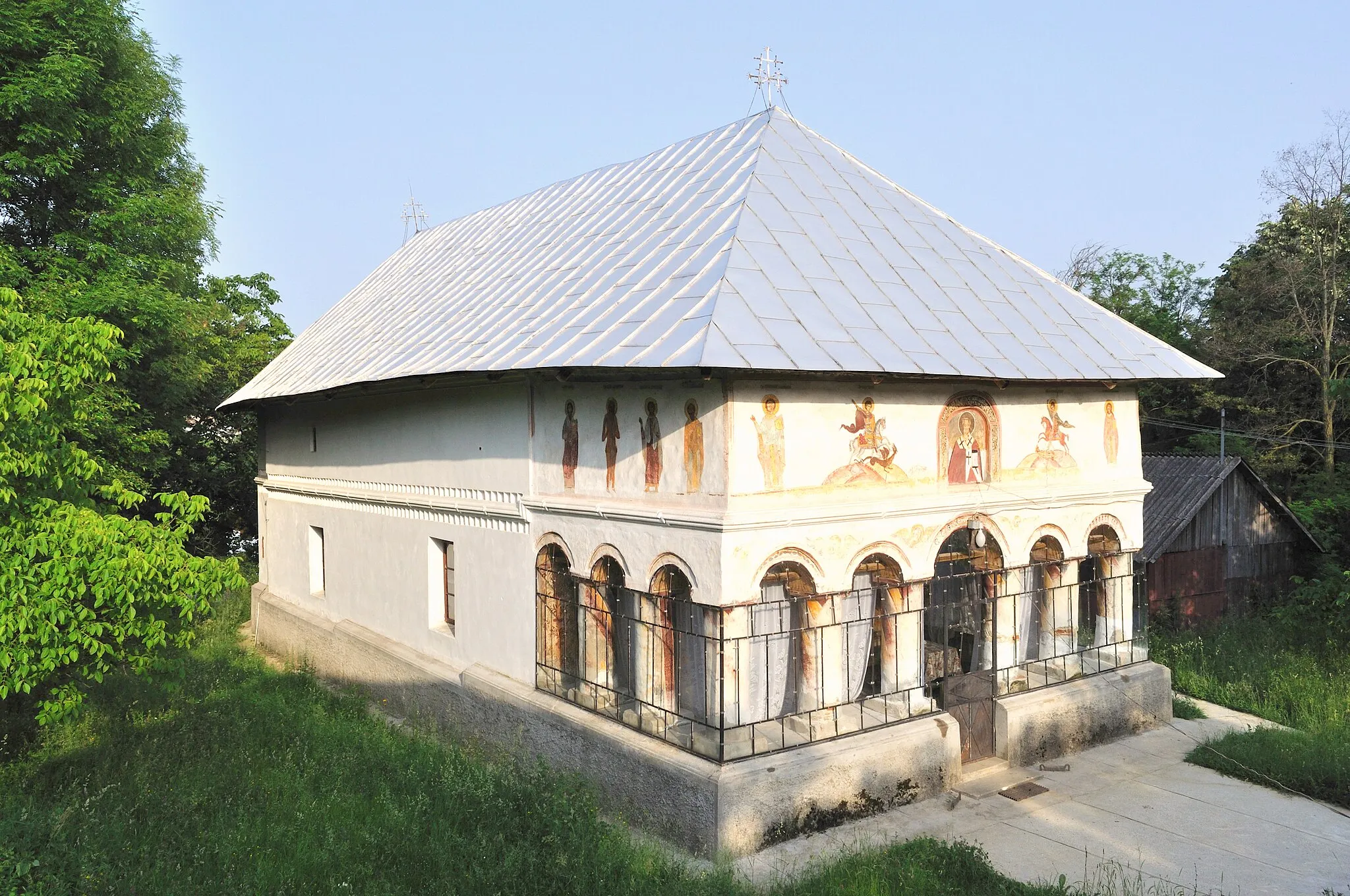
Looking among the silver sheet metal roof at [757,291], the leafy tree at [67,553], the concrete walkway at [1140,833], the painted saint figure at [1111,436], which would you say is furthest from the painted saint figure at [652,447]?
the painted saint figure at [1111,436]

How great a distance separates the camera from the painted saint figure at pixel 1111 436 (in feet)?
35.2

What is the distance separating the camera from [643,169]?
12539 mm

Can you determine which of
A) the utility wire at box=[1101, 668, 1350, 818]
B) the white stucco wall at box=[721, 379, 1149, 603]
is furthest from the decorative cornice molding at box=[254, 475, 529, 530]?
the utility wire at box=[1101, 668, 1350, 818]

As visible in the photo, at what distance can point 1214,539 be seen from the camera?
56.2 ft

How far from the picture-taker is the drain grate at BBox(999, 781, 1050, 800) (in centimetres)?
897

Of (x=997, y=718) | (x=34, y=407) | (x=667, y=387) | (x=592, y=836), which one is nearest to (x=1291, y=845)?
(x=997, y=718)

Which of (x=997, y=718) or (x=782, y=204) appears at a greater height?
(x=782, y=204)

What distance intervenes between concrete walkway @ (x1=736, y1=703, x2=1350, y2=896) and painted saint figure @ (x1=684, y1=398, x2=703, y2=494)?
2904 mm

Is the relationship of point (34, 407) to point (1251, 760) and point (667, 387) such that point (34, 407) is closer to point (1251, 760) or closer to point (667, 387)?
point (667, 387)

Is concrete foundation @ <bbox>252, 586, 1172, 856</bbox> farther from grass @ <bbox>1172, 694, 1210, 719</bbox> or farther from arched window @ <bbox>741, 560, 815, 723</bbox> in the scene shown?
arched window @ <bbox>741, 560, 815, 723</bbox>

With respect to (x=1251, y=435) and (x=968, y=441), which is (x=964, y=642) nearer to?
(x=968, y=441)

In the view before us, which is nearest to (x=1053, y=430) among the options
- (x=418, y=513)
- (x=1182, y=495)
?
(x=418, y=513)

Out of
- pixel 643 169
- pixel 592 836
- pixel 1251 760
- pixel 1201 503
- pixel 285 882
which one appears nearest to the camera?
pixel 285 882

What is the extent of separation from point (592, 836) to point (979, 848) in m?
2.83
